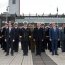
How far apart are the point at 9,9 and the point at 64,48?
5748cm

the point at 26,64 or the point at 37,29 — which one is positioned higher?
the point at 37,29

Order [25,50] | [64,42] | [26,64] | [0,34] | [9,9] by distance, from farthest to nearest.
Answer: [9,9] → [0,34] → [64,42] → [25,50] → [26,64]

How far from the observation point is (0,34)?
29.3m

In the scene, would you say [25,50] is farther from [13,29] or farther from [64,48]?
[64,48]

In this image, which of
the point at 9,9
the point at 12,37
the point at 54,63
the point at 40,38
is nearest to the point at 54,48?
the point at 40,38

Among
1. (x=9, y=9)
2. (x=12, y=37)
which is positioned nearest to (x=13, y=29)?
(x=12, y=37)

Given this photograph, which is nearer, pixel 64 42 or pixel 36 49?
pixel 36 49

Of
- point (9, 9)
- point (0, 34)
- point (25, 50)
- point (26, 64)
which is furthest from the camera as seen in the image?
point (9, 9)

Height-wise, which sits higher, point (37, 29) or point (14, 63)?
point (37, 29)

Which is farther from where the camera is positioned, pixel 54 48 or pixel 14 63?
pixel 54 48

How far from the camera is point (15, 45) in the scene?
2627 cm

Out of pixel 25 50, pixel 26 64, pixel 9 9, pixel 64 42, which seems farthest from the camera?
pixel 9 9

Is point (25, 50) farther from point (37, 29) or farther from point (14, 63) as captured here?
point (14, 63)

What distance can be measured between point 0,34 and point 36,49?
6.20 metres
